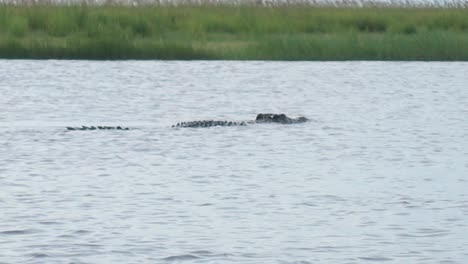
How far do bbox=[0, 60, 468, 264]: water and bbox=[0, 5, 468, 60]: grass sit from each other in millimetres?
4180

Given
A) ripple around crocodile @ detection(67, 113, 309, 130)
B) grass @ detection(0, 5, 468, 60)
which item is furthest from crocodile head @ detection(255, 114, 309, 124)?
grass @ detection(0, 5, 468, 60)

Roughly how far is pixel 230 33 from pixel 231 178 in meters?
19.1

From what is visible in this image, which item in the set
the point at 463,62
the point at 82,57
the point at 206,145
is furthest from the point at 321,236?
the point at 463,62

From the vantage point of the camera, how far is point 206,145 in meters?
14.3

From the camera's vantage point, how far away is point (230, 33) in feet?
101

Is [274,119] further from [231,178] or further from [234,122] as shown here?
[231,178]

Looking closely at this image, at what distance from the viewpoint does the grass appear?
26.9 meters

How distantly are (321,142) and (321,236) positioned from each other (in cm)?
575

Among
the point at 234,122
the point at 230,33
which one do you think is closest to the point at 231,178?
the point at 234,122

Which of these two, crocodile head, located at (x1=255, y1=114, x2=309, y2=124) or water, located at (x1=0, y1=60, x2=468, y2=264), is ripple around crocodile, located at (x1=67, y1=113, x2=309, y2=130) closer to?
crocodile head, located at (x1=255, y1=114, x2=309, y2=124)

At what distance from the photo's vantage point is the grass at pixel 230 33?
26906mm

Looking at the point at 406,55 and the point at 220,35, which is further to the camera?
the point at 220,35

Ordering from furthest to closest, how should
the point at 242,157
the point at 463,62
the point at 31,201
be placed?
the point at 463,62 → the point at 242,157 → the point at 31,201

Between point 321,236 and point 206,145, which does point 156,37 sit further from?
point 321,236
